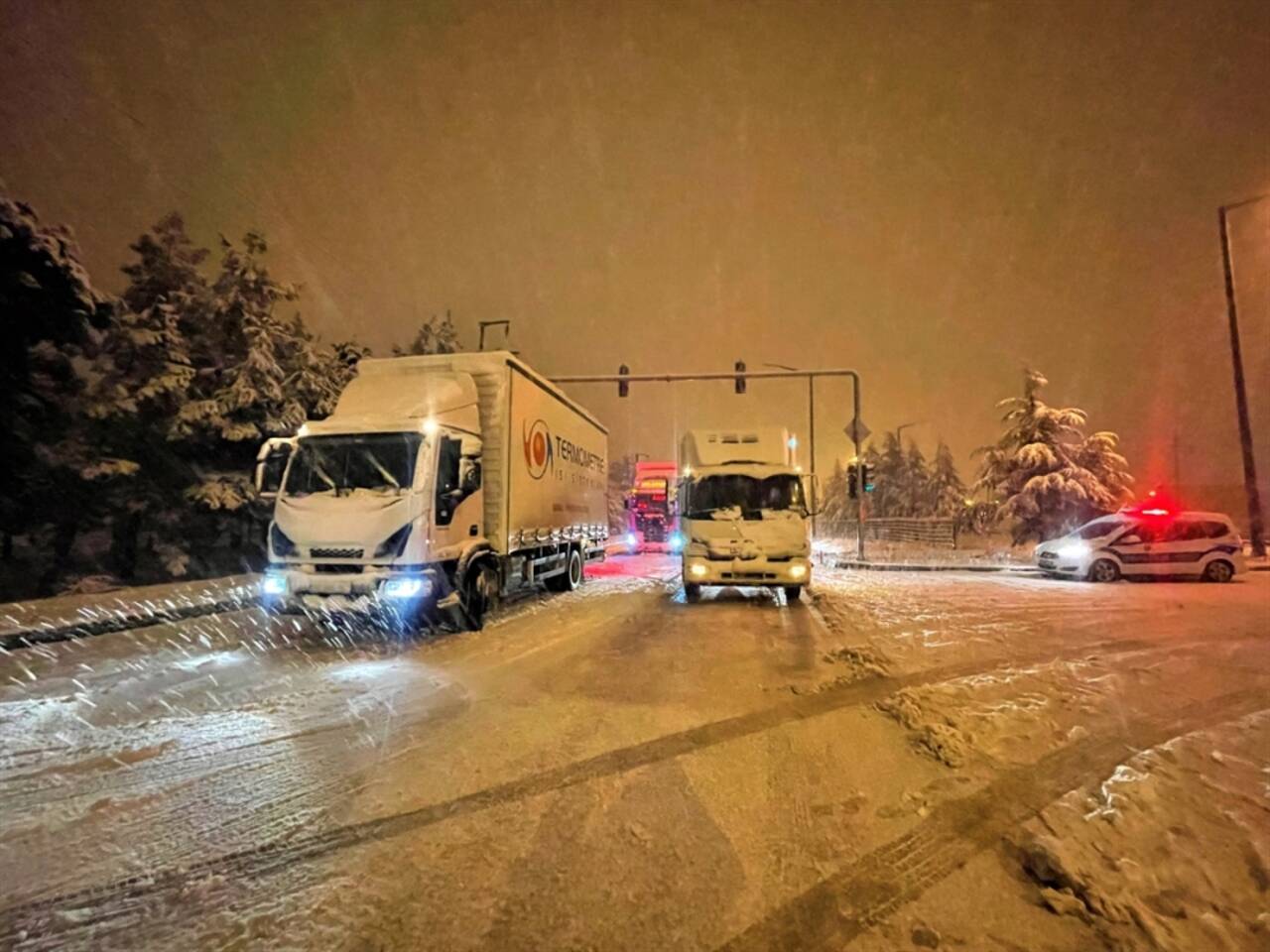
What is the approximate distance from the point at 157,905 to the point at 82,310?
58.3ft

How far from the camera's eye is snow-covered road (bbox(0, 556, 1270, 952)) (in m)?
3.05

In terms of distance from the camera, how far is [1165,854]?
347 cm

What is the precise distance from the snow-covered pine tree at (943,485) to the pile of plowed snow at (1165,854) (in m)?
71.6

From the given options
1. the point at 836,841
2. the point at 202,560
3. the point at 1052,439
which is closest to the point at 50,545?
the point at 202,560

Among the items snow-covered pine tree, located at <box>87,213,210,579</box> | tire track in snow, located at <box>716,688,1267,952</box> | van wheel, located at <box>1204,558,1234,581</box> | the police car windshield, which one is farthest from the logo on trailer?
van wheel, located at <box>1204,558,1234,581</box>

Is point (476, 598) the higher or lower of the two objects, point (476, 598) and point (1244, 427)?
the lower

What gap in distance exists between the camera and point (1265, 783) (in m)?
4.42

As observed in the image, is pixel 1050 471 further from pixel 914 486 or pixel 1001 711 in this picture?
pixel 914 486

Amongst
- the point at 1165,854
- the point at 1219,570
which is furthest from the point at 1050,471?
the point at 1165,854

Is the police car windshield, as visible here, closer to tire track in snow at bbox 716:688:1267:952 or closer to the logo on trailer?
the logo on trailer

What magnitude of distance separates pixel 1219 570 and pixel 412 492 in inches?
771

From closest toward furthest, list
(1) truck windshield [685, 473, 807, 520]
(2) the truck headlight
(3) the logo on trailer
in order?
(2) the truck headlight < (3) the logo on trailer < (1) truck windshield [685, 473, 807, 520]

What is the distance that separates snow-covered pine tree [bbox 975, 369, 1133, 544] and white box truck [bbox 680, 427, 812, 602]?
19793 mm

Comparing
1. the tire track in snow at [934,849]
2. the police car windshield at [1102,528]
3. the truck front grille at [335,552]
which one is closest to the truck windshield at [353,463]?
the truck front grille at [335,552]
